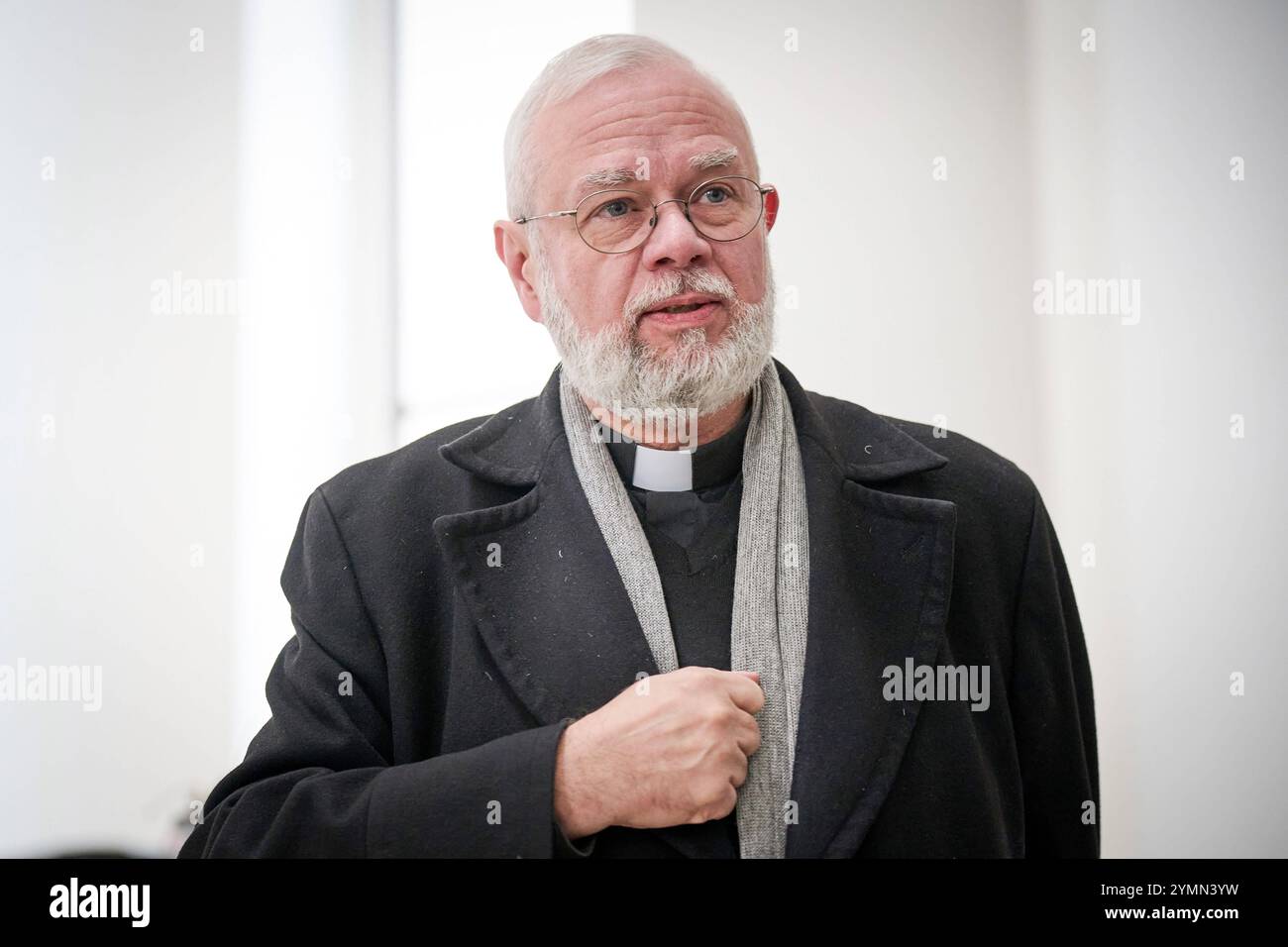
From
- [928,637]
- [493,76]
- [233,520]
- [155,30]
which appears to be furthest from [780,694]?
[155,30]

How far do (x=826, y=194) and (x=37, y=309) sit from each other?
1.59m

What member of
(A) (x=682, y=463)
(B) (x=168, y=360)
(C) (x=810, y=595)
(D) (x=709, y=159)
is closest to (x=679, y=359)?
(A) (x=682, y=463)

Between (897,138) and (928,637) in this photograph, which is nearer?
(928,637)

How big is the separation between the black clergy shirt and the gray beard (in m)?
0.10

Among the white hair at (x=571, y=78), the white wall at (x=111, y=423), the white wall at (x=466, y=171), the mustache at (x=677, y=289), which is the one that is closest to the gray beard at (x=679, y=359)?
the mustache at (x=677, y=289)

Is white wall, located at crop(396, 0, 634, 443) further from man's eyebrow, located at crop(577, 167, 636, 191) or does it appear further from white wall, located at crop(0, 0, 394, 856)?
man's eyebrow, located at crop(577, 167, 636, 191)

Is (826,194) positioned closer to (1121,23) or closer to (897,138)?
(897,138)

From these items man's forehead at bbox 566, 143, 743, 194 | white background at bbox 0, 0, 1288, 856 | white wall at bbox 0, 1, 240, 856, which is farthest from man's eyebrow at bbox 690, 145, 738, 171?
white wall at bbox 0, 1, 240, 856

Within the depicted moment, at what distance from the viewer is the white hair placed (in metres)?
1.76

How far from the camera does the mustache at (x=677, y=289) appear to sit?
168cm

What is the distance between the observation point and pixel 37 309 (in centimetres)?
223

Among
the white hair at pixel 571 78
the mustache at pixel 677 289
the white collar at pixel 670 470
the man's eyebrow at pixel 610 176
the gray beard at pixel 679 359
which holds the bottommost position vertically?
the white collar at pixel 670 470

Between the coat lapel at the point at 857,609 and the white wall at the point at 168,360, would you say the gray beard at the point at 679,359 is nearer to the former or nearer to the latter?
the coat lapel at the point at 857,609
